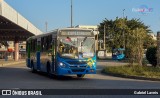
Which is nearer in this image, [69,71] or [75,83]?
[75,83]

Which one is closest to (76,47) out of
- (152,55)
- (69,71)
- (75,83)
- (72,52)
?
(72,52)

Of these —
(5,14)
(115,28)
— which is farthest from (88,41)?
(115,28)

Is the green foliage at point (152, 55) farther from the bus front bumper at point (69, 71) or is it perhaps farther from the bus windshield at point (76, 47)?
the bus front bumper at point (69, 71)

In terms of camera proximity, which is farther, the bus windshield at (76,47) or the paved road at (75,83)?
the bus windshield at (76,47)

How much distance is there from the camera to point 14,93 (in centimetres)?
1232

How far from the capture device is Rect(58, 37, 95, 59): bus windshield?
2264 centimetres

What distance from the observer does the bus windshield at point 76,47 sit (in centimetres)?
2264

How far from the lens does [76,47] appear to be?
2280 centimetres

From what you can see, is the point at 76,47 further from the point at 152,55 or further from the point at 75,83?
the point at 152,55

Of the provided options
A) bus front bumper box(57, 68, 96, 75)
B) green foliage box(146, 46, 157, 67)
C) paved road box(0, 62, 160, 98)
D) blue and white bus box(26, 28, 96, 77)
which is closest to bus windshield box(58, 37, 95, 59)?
blue and white bus box(26, 28, 96, 77)

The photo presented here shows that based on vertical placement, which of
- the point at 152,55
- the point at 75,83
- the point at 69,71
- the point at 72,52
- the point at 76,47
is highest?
the point at 76,47

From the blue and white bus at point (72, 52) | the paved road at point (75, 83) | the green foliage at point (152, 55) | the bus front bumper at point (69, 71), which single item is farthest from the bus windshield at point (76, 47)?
the green foliage at point (152, 55)

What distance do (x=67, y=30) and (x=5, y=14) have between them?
16.6 metres

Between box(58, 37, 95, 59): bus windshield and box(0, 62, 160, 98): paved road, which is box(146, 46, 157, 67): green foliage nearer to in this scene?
box(0, 62, 160, 98): paved road
